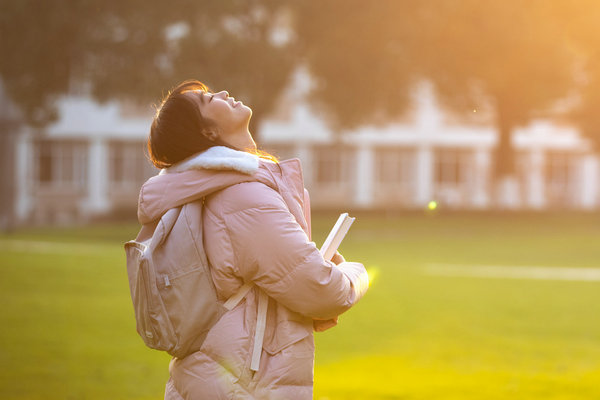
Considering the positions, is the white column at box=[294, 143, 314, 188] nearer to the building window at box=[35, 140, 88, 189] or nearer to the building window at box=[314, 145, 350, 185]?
the building window at box=[314, 145, 350, 185]

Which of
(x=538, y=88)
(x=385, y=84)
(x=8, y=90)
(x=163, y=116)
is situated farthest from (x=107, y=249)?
(x=163, y=116)

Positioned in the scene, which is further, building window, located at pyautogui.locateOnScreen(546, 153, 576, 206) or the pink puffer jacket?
building window, located at pyautogui.locateOnScreen(546, 153, 576, 206)

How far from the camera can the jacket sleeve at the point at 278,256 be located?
9.04 ft

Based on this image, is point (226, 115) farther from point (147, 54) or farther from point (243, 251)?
point (147, 54)

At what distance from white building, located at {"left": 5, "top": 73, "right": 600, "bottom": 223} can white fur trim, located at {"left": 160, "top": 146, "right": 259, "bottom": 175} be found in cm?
3884

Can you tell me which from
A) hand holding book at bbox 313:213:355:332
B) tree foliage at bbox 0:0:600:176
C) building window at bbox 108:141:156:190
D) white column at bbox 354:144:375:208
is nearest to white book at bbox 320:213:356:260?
hand holding book at bbox 313:213:355:332

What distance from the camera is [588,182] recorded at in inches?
2382

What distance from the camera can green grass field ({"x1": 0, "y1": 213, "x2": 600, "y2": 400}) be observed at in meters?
7.54

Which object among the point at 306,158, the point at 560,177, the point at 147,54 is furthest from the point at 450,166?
the point at 147,54

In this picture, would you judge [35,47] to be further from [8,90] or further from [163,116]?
[163,116]

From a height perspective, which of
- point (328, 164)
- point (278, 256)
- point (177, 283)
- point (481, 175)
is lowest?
point (481, 175)

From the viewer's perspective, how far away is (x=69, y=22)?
21.5m

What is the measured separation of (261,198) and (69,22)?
65.8 feet

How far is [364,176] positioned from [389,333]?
43.4 meters
